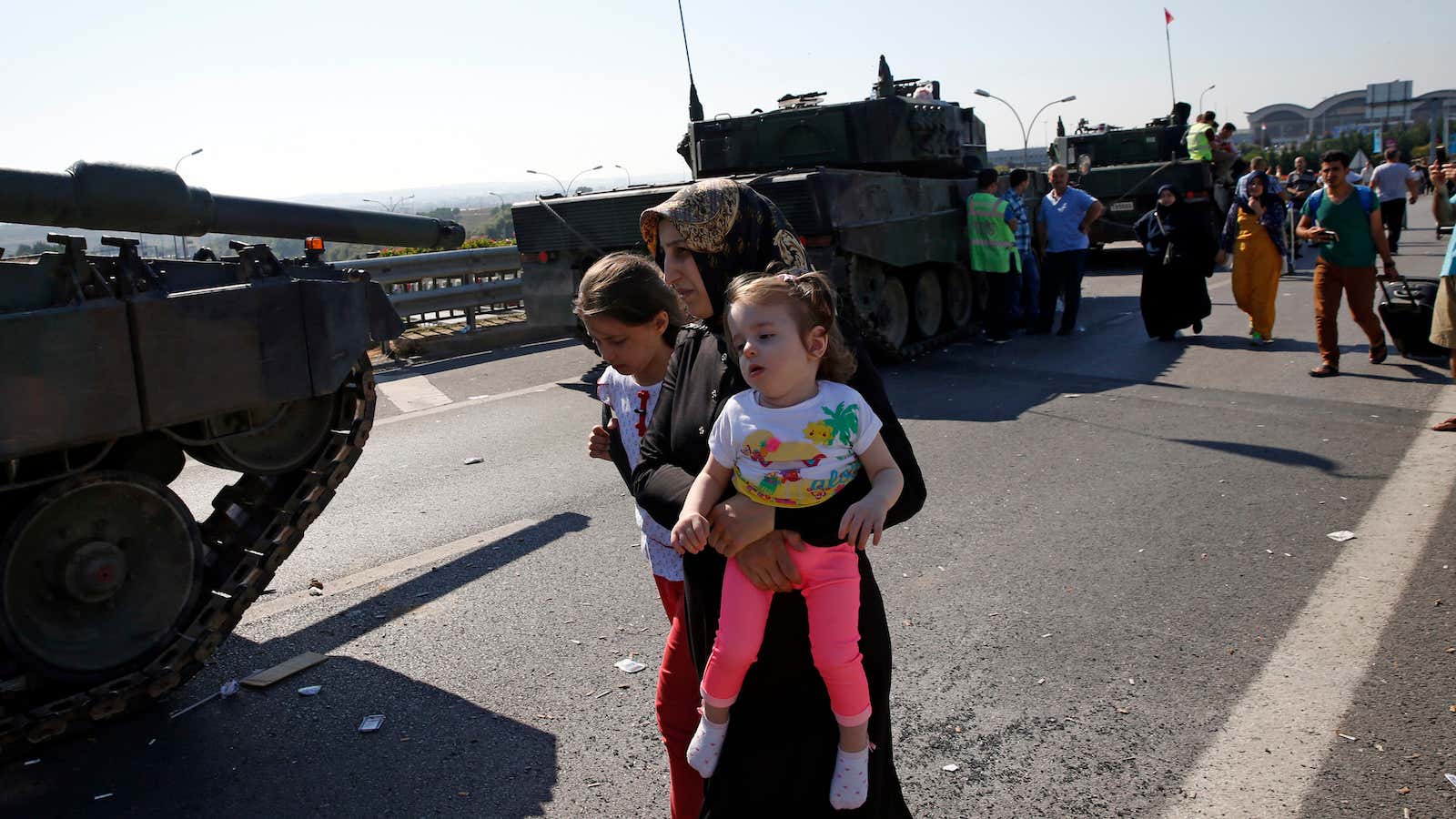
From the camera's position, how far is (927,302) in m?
13.0

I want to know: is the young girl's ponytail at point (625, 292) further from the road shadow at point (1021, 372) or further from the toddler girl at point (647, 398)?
the road shadow at point (1021, 372)

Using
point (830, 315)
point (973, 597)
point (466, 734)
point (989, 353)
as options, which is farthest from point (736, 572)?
point (989, 353)

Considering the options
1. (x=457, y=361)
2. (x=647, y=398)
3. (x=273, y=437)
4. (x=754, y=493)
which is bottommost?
(x=457, y=361)

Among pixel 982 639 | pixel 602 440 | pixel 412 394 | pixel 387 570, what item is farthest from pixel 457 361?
pixel 602 440

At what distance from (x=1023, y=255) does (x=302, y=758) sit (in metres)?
11.1

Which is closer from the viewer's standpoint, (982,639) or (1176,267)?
(982,639)

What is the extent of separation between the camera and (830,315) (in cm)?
257

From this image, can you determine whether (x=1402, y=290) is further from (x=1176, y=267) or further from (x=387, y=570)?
(x=387, y=570)

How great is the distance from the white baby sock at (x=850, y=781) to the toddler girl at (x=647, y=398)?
1.66 feet

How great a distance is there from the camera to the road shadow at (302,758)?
3.77 meters

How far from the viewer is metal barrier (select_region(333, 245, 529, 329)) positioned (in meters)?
13.1

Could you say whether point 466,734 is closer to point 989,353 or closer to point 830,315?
point 830,315

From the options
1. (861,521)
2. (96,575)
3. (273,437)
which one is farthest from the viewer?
(273,437)

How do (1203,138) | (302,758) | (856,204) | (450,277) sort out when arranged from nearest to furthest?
(302,758)
(856,204)
(450,277)
(1203,138)
